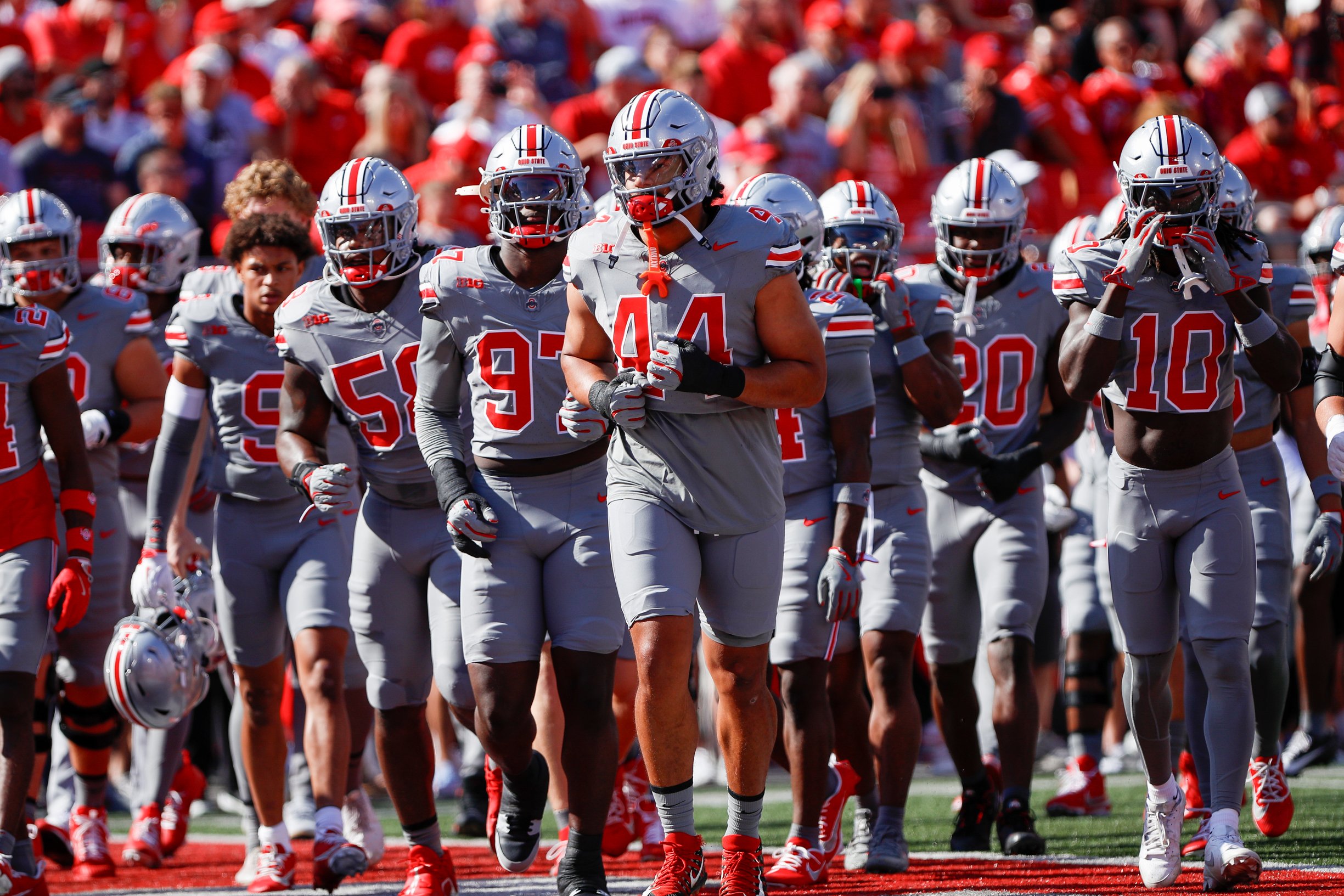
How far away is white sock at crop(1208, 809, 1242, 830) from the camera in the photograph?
4.93 metres

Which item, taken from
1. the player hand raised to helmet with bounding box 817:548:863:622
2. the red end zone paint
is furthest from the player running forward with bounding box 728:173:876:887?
the red end zone paint

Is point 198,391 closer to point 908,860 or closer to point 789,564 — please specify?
point 789,564

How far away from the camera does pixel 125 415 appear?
6707mm

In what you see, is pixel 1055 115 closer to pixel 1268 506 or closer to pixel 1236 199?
pixel 1236 199

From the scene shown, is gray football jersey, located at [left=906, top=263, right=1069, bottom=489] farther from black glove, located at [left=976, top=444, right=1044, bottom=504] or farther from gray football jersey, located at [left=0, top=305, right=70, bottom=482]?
gray football jersey, located at [left=0, top=305, right=70, bottom=482]

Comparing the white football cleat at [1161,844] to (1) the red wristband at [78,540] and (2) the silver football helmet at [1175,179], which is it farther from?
(1) the red wristband at [78,540]

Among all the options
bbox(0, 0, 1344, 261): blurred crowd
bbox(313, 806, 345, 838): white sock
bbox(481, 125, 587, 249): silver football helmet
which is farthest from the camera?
bbox(0, 0, 1344, 261): blurred crowd

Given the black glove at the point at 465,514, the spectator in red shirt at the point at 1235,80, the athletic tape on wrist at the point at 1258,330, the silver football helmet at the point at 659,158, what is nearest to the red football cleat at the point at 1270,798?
the athletic tape on wrist at the point at 1258,330

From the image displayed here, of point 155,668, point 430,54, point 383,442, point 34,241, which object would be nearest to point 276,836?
point 155,668

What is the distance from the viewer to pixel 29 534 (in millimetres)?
5531

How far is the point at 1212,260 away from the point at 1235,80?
8.34 meters

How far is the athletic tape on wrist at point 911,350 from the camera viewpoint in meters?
5.96

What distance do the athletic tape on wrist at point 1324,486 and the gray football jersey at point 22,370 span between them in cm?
394

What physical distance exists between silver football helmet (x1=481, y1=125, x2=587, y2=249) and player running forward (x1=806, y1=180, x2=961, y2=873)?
4.25 feet
